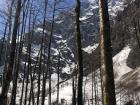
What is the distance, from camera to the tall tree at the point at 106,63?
21.9 feet

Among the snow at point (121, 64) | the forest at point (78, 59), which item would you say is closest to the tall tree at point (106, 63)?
the forest at point (78, 59)

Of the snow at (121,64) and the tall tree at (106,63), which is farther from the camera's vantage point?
the snow at (121,64)

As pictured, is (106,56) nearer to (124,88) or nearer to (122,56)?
(124,88)

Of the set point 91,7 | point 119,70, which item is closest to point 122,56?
point 119,70

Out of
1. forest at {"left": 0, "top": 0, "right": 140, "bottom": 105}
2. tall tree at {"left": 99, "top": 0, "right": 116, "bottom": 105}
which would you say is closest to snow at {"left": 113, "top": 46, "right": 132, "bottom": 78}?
forest at {"left": 0, "top": 0, "right": 140, "bottom": 105}

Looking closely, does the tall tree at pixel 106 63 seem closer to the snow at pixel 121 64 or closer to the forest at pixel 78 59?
the forest at pixel 78 59

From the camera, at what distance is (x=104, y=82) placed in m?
6.83

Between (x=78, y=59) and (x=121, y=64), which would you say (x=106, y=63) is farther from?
(x=121, y=64)

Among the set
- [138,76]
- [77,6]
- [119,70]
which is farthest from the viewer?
[119,70]

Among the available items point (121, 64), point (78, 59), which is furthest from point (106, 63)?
point (121, 64)

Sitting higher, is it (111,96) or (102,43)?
(102,43)

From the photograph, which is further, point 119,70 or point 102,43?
point 119,70

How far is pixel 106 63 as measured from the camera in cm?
698

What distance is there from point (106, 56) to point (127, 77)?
45190 millimetres
